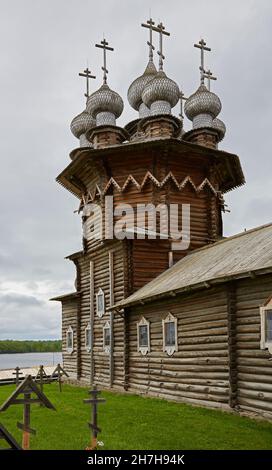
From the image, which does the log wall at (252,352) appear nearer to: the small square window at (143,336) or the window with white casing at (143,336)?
the window with white casing at (143,336)

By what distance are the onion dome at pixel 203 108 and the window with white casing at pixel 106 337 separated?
11867 mm

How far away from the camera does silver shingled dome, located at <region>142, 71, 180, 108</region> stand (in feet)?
80.8

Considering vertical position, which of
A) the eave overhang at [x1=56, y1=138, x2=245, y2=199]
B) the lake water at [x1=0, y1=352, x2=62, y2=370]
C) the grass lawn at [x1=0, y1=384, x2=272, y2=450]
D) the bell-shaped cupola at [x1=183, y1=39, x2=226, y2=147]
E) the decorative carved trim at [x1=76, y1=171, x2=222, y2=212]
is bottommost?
the lake water at [x1=0, y1=352, x2=62, y2=370]

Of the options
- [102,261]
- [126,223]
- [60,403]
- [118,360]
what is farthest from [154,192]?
[60,403]

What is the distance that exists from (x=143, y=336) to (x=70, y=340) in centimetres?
914

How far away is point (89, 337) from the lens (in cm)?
2392

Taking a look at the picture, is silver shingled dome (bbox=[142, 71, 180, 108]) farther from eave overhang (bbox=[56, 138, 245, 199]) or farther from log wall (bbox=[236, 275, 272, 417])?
log wall (bbox=[236, 275, 272, 417])

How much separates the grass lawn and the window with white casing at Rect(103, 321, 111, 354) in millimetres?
5787

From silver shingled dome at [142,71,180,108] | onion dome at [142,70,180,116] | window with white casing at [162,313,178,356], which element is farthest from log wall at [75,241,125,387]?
silver shingled dome at [142,71,180,108]

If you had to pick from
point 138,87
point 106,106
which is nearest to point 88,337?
point 106,106

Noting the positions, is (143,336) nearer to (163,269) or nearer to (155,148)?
(163,269)

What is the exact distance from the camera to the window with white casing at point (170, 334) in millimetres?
15984

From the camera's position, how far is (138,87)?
28.3 m

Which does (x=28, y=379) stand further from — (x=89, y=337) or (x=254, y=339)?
(x=89, y=337)
